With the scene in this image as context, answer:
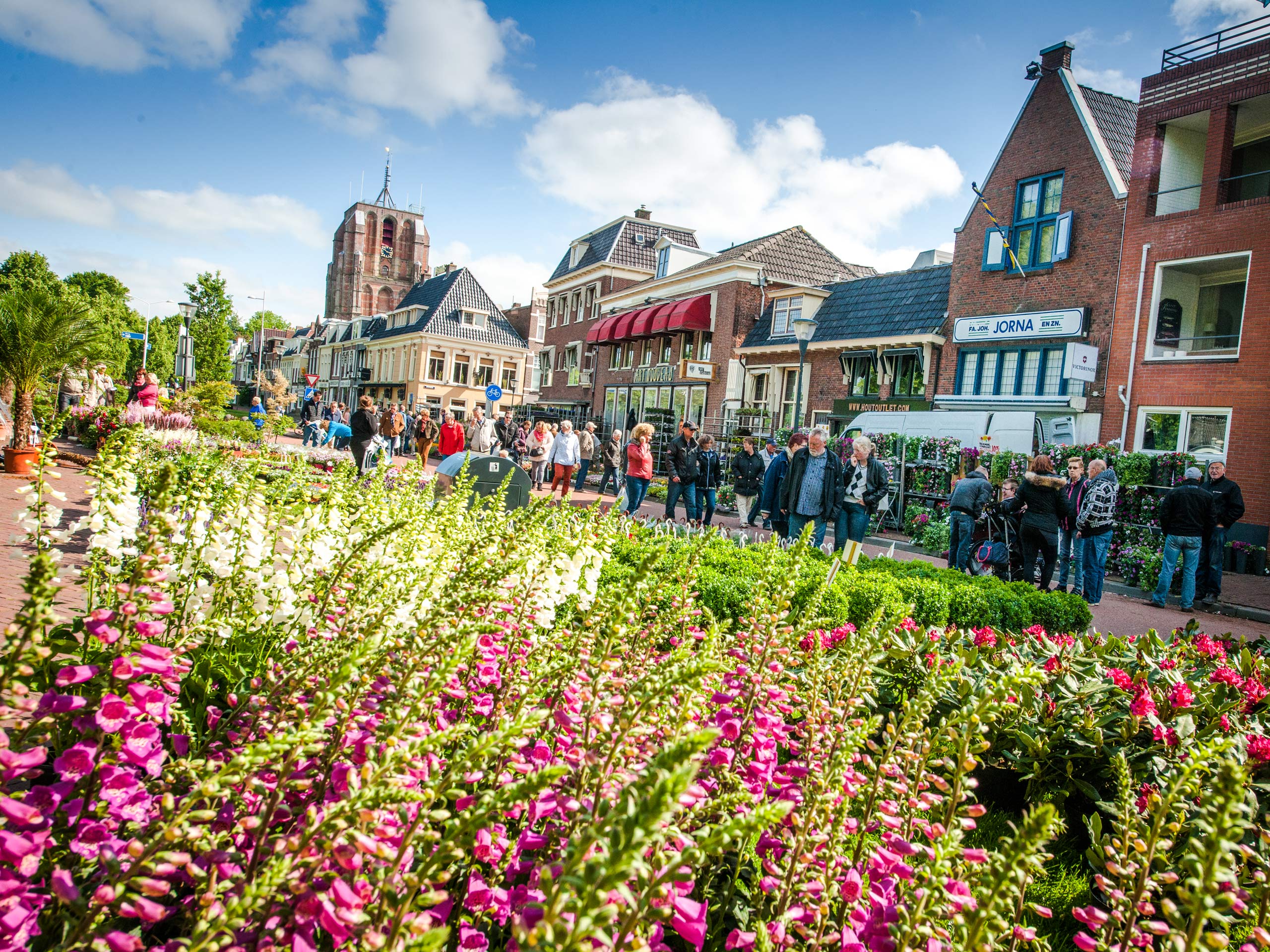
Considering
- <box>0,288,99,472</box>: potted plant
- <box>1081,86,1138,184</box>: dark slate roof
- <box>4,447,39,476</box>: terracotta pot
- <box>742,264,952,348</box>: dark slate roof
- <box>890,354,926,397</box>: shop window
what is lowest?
<box>4,447,39,476</box>: terracotta pot

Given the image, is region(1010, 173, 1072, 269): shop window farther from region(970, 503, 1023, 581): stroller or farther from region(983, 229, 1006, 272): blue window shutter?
region(970, 503, 1023, 581): stroller

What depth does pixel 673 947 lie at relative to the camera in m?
2.08

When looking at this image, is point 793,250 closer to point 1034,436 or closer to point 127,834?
point 1034,436

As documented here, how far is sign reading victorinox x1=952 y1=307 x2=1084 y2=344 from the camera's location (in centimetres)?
1811

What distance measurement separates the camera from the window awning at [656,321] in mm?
30438

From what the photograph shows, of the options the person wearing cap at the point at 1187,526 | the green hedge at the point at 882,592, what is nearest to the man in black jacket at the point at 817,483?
the green hedge at the point at 882,592

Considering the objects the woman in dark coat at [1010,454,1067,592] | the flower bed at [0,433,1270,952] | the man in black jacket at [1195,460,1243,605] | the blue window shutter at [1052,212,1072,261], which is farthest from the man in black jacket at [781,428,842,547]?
the blue window shutter at [1052,212,1072,261]

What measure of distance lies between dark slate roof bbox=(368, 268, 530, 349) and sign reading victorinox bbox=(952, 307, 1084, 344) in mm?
41042

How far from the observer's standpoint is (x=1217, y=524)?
34.1 feet

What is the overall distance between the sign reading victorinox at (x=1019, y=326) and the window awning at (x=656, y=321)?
37.8 ft

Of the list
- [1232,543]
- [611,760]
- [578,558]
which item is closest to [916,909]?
[611,760]

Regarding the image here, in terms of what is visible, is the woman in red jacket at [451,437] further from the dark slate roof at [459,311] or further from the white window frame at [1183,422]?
the dark slate roof at [459,311]

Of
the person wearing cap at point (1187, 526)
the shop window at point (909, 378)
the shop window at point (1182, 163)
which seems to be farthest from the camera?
the shop window at point (909, 378)

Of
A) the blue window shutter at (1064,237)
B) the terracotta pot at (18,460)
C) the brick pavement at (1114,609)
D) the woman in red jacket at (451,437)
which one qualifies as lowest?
the brick pavement at (1114,609)
